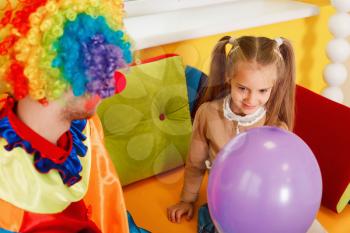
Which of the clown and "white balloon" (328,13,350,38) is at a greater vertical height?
the clown

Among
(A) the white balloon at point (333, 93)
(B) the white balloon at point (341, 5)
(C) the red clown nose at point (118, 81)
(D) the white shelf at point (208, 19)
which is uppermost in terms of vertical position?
(C) the red clown nose at point (118, 81)

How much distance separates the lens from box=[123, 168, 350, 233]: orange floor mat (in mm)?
1091

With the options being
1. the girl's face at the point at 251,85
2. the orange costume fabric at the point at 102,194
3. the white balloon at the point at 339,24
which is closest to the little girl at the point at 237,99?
the girl's face at the point at 251,85

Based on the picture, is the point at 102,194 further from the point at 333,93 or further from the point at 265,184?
the point at 333,93

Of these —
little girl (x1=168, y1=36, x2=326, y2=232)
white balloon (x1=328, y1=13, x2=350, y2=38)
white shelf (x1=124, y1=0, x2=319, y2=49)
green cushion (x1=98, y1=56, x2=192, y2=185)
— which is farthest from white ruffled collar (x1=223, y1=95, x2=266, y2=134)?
white balloon (x1=328, y1=13, x2=350, y2=38)

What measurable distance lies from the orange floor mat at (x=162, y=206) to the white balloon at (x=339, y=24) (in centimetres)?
70

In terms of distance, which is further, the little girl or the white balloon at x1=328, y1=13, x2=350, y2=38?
the white balloon at x1=328, y1=13, x2=350, y2=38

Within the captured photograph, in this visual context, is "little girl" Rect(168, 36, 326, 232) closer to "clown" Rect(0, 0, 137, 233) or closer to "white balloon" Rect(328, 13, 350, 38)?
"clown" Rect(0, 0, 137, 233)

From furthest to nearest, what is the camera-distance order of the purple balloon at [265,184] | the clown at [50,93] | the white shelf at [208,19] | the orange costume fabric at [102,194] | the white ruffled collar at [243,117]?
1. the white shelf at [208,19]
2. the white ruffled collar at [243,117]
3. the orange costume fabric at [102,194]
4. the purple balloon at [265,184]
5. the clown at [50,93]

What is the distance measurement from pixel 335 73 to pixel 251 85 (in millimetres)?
868

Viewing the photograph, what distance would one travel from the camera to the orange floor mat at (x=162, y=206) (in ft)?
3.58

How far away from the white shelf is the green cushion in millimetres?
99

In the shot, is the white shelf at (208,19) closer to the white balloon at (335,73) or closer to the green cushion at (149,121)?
the green cushion at (149,121)

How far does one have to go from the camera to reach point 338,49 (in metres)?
1.65
